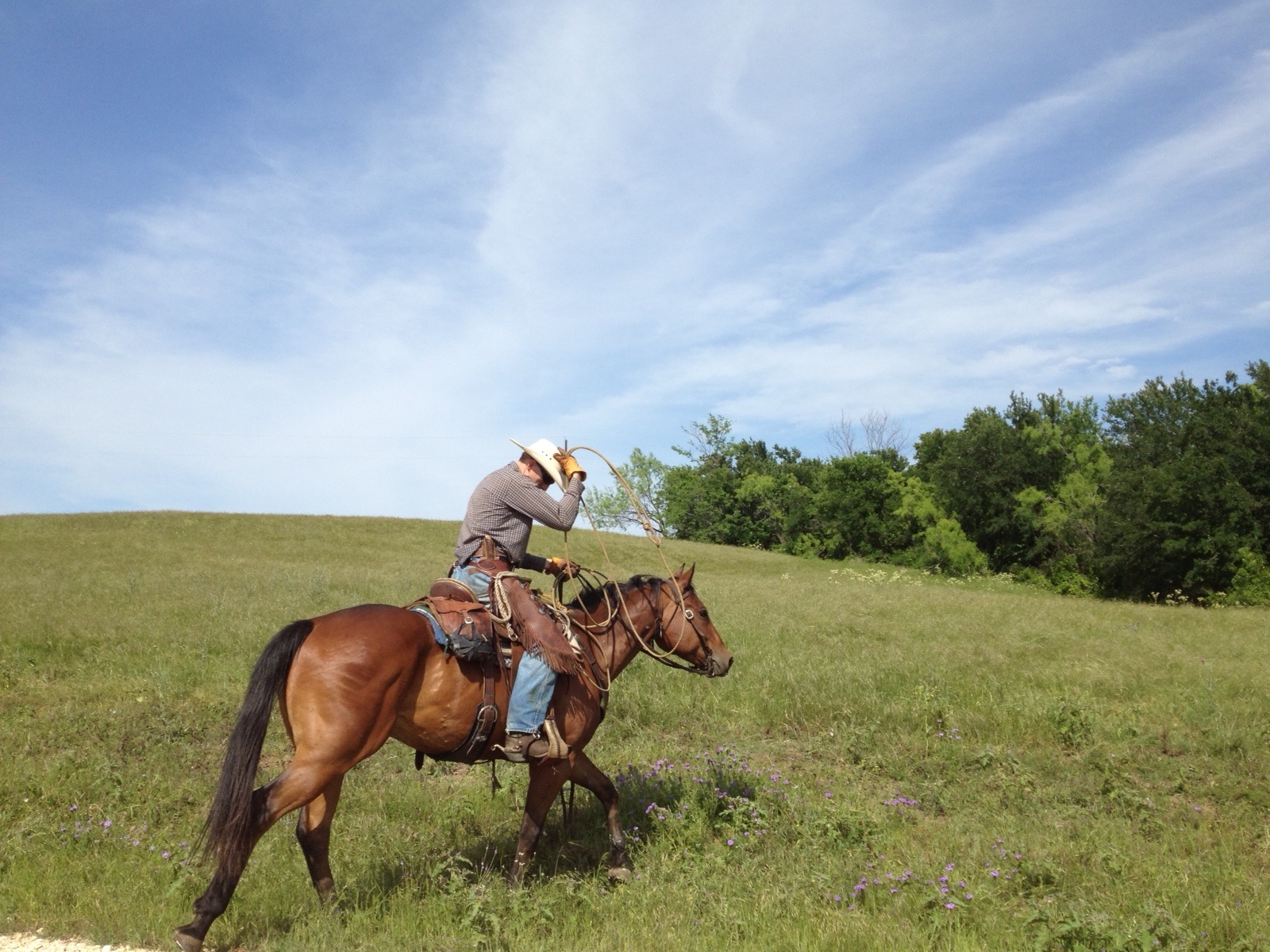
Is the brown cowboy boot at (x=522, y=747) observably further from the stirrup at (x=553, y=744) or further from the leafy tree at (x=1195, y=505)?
the leafy tree at (x=1195, y=505)

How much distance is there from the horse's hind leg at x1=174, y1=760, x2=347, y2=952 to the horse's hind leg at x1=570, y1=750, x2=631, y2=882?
6.80ft

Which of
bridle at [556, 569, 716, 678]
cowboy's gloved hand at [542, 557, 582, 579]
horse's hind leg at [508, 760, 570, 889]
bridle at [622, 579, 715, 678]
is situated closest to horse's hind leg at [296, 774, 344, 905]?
horse's hind leg at [508, 760, 570, 889]

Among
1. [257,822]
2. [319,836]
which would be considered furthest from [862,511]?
[257,822]

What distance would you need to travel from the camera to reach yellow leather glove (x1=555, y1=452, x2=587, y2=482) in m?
6.04

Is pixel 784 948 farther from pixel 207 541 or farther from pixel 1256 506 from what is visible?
pixel 1256 506

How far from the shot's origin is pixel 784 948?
15.1ft

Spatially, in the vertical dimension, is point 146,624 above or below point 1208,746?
above

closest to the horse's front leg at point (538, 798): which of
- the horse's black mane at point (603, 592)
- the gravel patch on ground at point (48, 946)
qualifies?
the horse's black mane at point (603, 592)

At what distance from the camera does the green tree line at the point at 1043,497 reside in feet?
117

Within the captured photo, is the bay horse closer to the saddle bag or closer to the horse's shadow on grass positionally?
the saddle bag

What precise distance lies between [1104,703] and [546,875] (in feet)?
26.1

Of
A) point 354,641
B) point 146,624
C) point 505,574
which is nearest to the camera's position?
point 354,641

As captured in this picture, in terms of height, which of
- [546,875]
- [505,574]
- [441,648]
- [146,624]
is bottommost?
[546,875]

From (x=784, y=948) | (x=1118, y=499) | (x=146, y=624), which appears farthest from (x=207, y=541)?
(x=1118, y=499)
